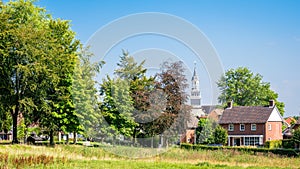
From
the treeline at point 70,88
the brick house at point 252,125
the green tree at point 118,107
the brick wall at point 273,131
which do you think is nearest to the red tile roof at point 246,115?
the brick house at point 252,125

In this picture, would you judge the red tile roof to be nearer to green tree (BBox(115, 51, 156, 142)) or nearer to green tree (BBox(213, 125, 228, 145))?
green tree (BBox(213, 125, 228, 145))

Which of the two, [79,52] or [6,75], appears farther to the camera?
[79,52]

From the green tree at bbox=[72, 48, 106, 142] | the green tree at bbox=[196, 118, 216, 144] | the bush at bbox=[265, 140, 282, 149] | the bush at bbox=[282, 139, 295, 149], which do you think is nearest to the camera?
the green tree at bbox=[72, 48, 106, 142]

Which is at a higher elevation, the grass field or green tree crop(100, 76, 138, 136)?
green tree crop(100, 76, 138, 136)

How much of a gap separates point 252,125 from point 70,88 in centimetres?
3326

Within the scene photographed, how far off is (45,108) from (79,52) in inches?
359

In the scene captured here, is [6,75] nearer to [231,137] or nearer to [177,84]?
[177,84]

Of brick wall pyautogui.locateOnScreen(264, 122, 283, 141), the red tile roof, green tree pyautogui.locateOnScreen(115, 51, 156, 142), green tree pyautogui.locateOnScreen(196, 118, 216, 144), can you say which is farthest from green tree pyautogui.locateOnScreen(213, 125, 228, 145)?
green tree pyautogui.locateOnScreen(115, 51, 156, 142)

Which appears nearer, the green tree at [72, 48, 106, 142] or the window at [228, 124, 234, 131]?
the green tree at [72, 48, 106, 142]

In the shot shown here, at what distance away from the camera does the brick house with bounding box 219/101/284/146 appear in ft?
199

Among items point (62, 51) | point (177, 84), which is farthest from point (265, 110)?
point (62, 51)

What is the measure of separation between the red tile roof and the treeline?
837 inches

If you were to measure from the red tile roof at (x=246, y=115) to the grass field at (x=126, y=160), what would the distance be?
33076 mm

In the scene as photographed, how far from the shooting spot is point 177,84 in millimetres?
41562
